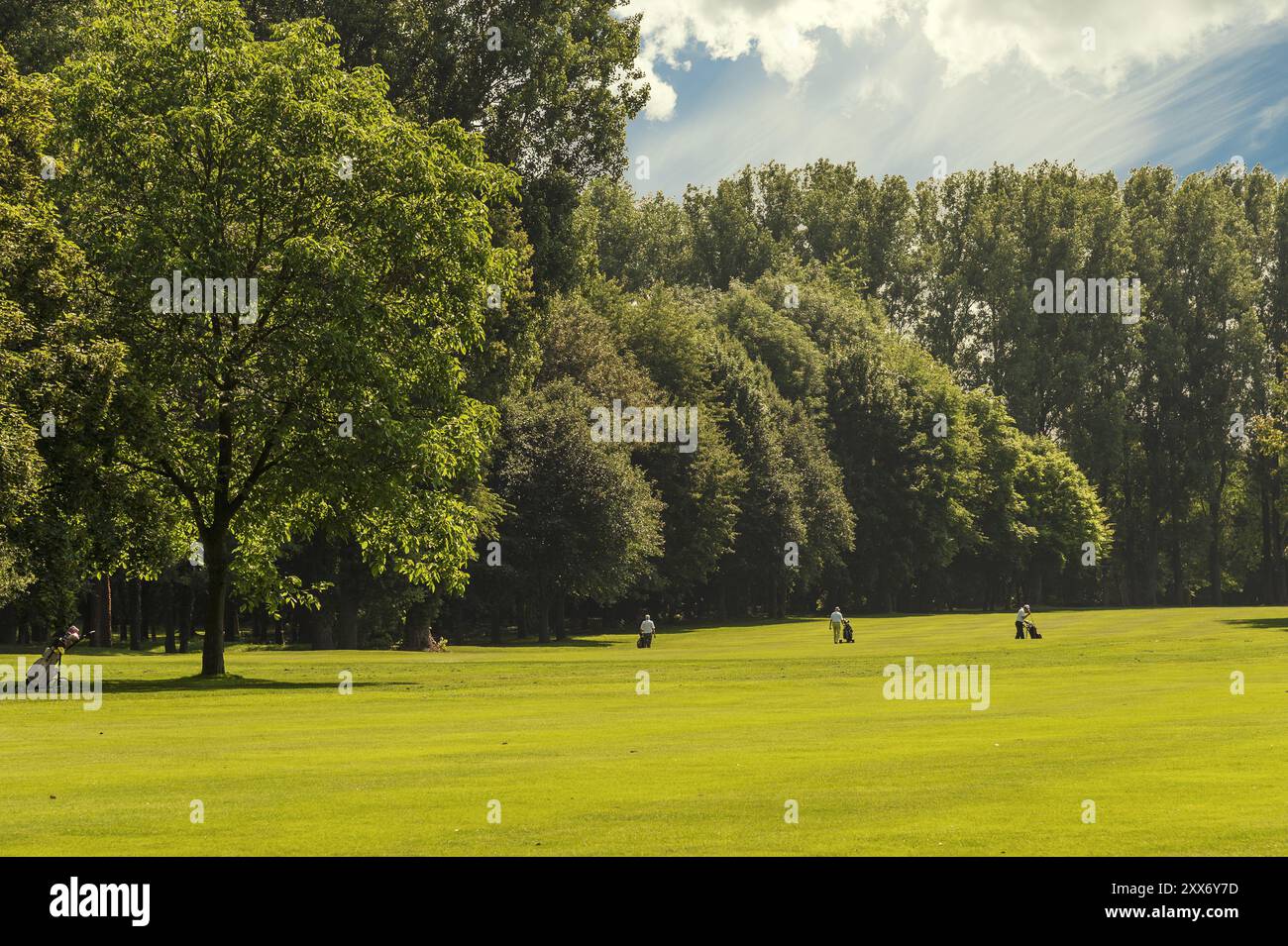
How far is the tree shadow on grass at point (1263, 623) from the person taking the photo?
7600cm

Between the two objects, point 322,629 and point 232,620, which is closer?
point 322,629

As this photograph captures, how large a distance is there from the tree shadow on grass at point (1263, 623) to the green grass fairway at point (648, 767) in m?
32.6

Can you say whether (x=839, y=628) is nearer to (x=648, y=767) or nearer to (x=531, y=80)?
(x=531, y=80)

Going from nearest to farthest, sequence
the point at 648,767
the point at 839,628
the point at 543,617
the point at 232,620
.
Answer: the point at 648,767, the point at 839,628, the point at 543,617, the point at 232,620

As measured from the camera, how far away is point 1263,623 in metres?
82.1

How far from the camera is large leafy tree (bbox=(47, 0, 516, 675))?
42.1m

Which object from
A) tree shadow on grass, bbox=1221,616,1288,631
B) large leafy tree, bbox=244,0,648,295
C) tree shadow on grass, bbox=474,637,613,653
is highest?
large leafy tree, bbox=244,0,648,295

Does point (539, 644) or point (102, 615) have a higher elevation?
point (102, 615)

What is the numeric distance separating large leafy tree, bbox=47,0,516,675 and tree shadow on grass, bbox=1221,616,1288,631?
48.1m

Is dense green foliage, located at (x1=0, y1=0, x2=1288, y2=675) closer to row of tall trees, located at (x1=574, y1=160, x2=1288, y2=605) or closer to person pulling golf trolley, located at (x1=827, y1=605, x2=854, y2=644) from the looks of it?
row of tall trees, located at (x1=574, y1=160, x2=1288, y2=605)

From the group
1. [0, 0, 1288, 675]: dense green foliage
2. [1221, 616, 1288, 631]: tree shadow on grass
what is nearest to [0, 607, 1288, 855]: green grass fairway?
[0, 0, 1288, 675]: dense green foliage

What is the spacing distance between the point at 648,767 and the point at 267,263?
90.5 ft

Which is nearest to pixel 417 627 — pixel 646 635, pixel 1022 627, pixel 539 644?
pixel 646 635

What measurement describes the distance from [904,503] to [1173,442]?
95.8 feet
